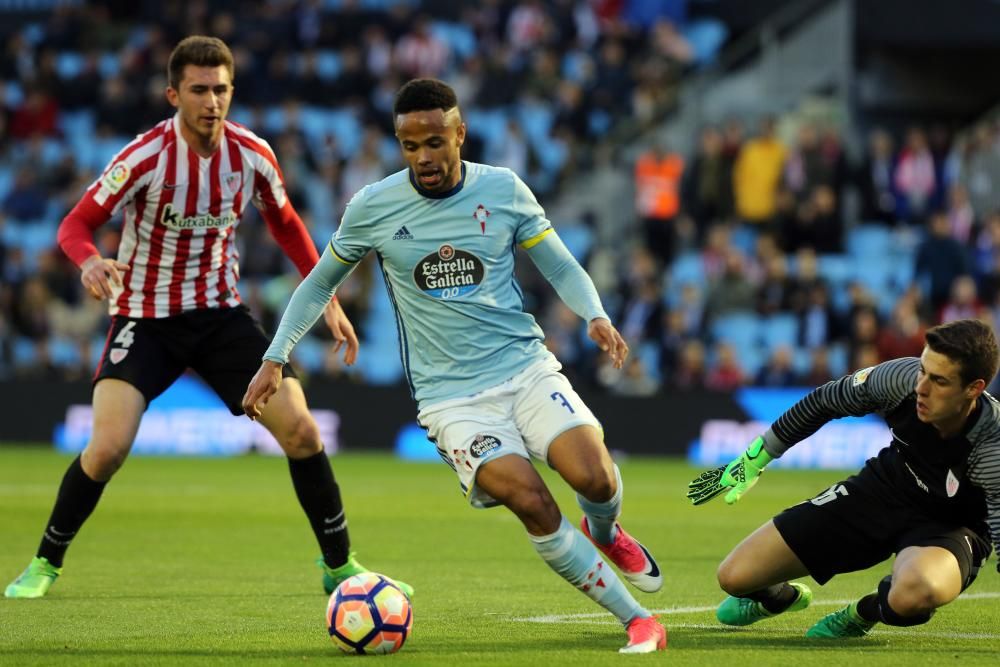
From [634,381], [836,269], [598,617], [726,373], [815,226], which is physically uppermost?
[598,617]

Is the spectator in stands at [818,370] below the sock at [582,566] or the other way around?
below

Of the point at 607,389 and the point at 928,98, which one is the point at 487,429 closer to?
the point at 607,389

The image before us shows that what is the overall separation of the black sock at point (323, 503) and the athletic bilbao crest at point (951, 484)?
10.0 feet

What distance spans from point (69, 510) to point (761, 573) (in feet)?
11.6

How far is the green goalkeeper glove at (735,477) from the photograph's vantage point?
683cm

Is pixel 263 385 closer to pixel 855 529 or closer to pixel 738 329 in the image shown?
pixel 855 529

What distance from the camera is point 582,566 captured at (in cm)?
633

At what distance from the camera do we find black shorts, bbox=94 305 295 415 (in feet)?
27.2

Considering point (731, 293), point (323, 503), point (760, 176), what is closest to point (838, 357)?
point (731, 293)

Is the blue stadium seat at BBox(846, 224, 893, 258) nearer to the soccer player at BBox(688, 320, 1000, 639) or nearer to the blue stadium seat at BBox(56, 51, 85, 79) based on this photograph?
the blue stadium seat at BBox(56, 51, 85, 79)

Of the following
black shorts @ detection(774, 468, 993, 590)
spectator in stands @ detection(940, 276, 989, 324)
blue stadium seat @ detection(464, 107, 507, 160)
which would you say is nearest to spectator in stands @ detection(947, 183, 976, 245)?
spectator in stands @ detection(940, 276, 989, 324)

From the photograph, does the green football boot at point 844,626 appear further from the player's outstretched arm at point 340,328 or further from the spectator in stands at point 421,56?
the spectator in stands at point 421,56

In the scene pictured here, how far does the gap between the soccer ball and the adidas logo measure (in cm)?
142

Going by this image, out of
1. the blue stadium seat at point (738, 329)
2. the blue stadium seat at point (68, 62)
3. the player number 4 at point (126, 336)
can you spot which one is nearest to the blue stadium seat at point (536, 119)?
the blue stadium seat at point (738, 329)
